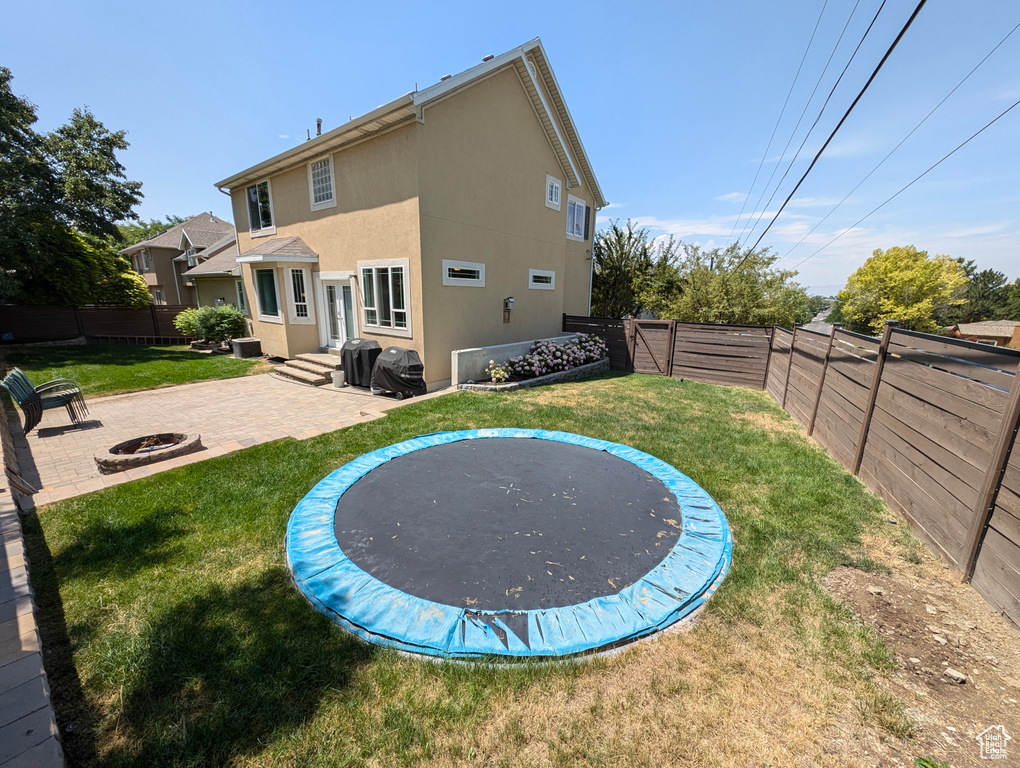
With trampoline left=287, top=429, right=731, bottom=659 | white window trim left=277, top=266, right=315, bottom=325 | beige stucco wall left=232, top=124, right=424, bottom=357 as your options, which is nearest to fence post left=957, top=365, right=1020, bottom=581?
trampoline left=287, top=429, right=731, bottom=659

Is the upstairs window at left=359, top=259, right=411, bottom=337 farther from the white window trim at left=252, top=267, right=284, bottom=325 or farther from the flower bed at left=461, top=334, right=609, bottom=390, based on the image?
the white window trim at left=252, top=267, right=284, bottom=325

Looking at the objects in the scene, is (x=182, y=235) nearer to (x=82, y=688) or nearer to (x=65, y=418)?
(x=65, y=418)

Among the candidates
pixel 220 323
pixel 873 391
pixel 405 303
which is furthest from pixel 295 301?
pixel 873 391

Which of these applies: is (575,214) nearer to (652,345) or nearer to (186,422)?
(652,345)

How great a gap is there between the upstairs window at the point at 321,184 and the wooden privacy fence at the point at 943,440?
37.3ft

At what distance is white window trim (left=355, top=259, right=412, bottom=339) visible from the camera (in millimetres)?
8859

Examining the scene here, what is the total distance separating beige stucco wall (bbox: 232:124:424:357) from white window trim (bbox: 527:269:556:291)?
450 centimetres

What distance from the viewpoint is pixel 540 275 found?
12680 mm

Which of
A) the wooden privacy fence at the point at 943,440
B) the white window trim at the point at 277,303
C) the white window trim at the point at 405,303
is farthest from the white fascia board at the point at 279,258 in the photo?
the wooden privacy fence at the point at 943,440

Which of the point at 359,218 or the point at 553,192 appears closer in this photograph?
the point at 359,218

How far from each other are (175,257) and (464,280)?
2564 cm

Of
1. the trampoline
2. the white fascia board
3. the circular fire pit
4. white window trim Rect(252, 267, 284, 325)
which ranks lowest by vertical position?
the trampoline

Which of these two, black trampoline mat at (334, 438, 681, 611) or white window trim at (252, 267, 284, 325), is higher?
white window trim at (252, 267, 284, 325)

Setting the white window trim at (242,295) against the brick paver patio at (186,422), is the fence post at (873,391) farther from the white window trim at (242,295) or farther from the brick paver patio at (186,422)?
the white window trim at (242,295)
